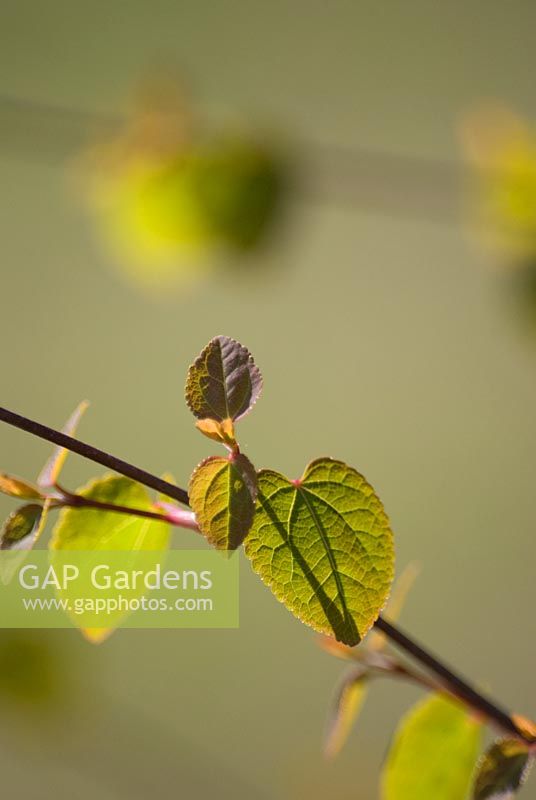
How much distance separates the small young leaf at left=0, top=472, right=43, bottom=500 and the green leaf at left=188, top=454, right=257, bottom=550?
57 millimetres

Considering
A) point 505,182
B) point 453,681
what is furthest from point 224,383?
point 505,182

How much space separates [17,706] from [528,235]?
0.70 meters

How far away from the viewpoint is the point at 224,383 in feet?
0.79

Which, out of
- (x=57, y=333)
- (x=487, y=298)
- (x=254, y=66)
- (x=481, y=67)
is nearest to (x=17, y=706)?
(x=57, y=333)

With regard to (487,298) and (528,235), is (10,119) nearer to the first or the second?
(528,235)

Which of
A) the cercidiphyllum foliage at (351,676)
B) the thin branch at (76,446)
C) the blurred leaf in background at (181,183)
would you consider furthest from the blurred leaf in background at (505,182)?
the thin branch at (76,446)

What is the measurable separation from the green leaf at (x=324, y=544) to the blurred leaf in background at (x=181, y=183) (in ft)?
2.10

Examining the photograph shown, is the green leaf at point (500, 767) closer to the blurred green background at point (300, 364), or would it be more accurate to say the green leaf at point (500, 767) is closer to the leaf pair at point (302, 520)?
the leaf pair at point (302, 520)

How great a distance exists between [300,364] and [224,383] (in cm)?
121

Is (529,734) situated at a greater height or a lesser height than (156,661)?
greater

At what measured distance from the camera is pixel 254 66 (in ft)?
5.32

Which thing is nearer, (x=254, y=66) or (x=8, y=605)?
(x=8, y=605)

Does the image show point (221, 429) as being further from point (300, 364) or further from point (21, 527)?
point (300, 364)

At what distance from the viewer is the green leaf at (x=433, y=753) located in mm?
Result: 320
